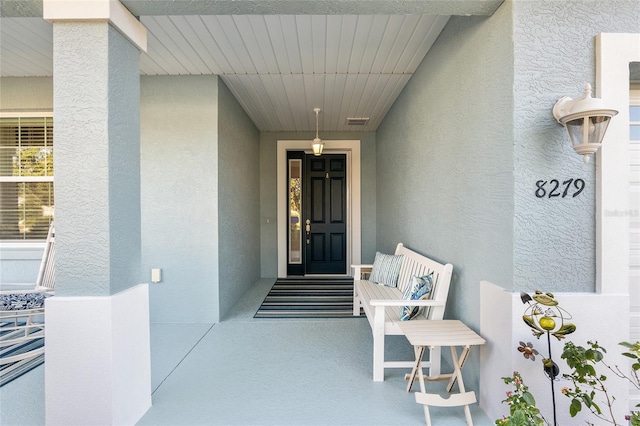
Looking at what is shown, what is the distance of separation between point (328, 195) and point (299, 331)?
3087 mm

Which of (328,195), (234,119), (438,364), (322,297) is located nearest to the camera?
(438,364)

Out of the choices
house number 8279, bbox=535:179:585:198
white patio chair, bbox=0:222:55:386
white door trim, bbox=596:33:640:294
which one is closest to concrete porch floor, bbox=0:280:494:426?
white patio chair, bbox=0:222:55:386

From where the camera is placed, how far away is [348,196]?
569cm

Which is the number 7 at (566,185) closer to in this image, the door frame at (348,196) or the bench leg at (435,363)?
the bench leg at (435,363)

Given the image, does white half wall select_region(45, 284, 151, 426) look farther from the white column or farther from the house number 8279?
the house number 8279

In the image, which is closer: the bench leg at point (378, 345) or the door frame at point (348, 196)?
the bench leg at point (378, 345)

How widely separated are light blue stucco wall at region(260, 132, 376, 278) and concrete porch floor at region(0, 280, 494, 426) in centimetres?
256

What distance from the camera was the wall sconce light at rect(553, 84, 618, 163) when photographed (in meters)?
1.40

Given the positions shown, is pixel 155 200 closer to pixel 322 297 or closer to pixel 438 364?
pixel 322 297

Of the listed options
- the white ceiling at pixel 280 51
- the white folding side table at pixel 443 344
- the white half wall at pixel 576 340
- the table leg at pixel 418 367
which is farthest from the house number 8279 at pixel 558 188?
the white ceiling at pixel 280 51

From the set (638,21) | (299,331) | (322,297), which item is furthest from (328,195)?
(638,21)

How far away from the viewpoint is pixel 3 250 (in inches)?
133

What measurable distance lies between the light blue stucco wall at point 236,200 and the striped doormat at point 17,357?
1.55 meters

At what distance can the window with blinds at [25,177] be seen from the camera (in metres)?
3.46
